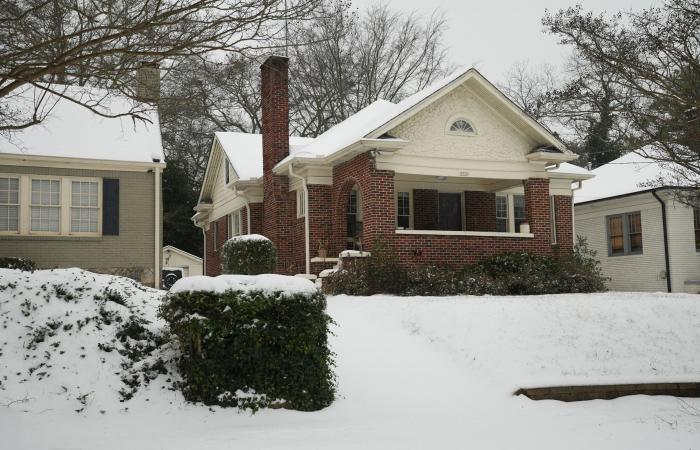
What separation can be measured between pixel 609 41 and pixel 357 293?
7446 mm

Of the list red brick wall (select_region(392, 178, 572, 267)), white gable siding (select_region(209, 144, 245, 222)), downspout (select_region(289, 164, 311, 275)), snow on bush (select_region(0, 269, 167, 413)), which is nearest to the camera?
snow on bush (select_region(0, 269, 167, 413))

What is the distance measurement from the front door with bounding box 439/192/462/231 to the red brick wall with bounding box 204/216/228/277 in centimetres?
842

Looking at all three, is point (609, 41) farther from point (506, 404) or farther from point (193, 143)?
point (193, 143)

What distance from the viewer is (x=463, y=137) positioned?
17.8m

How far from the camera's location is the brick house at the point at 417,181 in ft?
54.8

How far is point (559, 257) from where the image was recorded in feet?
61.7

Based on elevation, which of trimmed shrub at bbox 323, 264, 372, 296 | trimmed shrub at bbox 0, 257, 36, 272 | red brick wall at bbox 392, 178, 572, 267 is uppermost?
red brick wall at bbox 392, 178, 572, 267

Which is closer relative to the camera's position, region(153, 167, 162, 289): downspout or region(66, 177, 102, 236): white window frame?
region(66, 177, 102, 236): white window frame

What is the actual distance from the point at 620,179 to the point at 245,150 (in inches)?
512

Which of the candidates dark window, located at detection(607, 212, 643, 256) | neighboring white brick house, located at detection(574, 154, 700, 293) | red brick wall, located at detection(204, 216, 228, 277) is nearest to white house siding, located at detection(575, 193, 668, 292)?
neighboring white brick house, located at detection(574, 154, 700, 293)

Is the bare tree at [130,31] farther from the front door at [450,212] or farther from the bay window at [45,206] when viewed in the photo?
the front door at [450,212]

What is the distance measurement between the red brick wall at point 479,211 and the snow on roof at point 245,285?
13332 mm

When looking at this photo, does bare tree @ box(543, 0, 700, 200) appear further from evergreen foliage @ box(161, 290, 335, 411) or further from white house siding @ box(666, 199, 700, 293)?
white house siding @ box(666, 199, 700, 293)

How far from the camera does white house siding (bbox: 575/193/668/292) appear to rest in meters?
21.2
